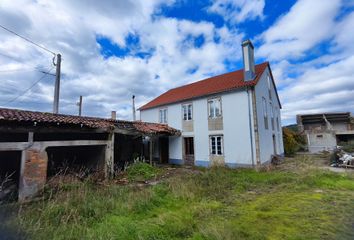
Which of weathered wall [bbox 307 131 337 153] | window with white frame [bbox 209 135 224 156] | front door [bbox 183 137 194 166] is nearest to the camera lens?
window with white frame [bbox 209 135 224 156]

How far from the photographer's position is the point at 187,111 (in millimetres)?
17016

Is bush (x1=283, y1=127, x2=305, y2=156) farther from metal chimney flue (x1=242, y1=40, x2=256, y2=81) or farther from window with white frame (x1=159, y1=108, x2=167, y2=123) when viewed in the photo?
window with white frame (x1=159, y1=108, x2=167, y2=123)

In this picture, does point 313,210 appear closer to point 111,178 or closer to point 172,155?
point 111,178

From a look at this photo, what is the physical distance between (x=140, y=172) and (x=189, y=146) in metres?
6.39

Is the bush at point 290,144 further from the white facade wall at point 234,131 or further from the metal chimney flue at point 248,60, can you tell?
the metal chimney flue at point 248,60

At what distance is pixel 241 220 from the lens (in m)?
5.25

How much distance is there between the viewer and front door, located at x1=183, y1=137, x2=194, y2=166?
16.5 meters

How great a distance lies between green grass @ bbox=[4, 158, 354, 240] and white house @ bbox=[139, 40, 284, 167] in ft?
16.7

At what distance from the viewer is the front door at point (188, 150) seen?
16.5m

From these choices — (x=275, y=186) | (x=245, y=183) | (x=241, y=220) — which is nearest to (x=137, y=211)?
(x=241, y=220)

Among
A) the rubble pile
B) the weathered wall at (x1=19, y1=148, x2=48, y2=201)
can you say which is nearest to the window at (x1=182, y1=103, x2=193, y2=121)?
the rubble pile

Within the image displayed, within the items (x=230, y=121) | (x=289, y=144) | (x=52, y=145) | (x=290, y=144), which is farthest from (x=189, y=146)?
(x=290, y=144)

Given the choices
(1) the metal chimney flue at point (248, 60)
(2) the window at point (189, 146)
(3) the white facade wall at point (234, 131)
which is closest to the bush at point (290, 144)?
(3) the white facade wall at point (234, 131)

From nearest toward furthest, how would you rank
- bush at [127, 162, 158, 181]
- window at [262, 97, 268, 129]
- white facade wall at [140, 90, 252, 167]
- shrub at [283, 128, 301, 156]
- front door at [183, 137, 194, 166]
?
1. bush at [127, 162, 158, 181]
2. white facade wall at [140, 90, 252, 167]
3. window at [262, 97, 268, 129]
4. front door at [183, 137, 194, 166]
5. shrub at [283, 128, 301, 156]
